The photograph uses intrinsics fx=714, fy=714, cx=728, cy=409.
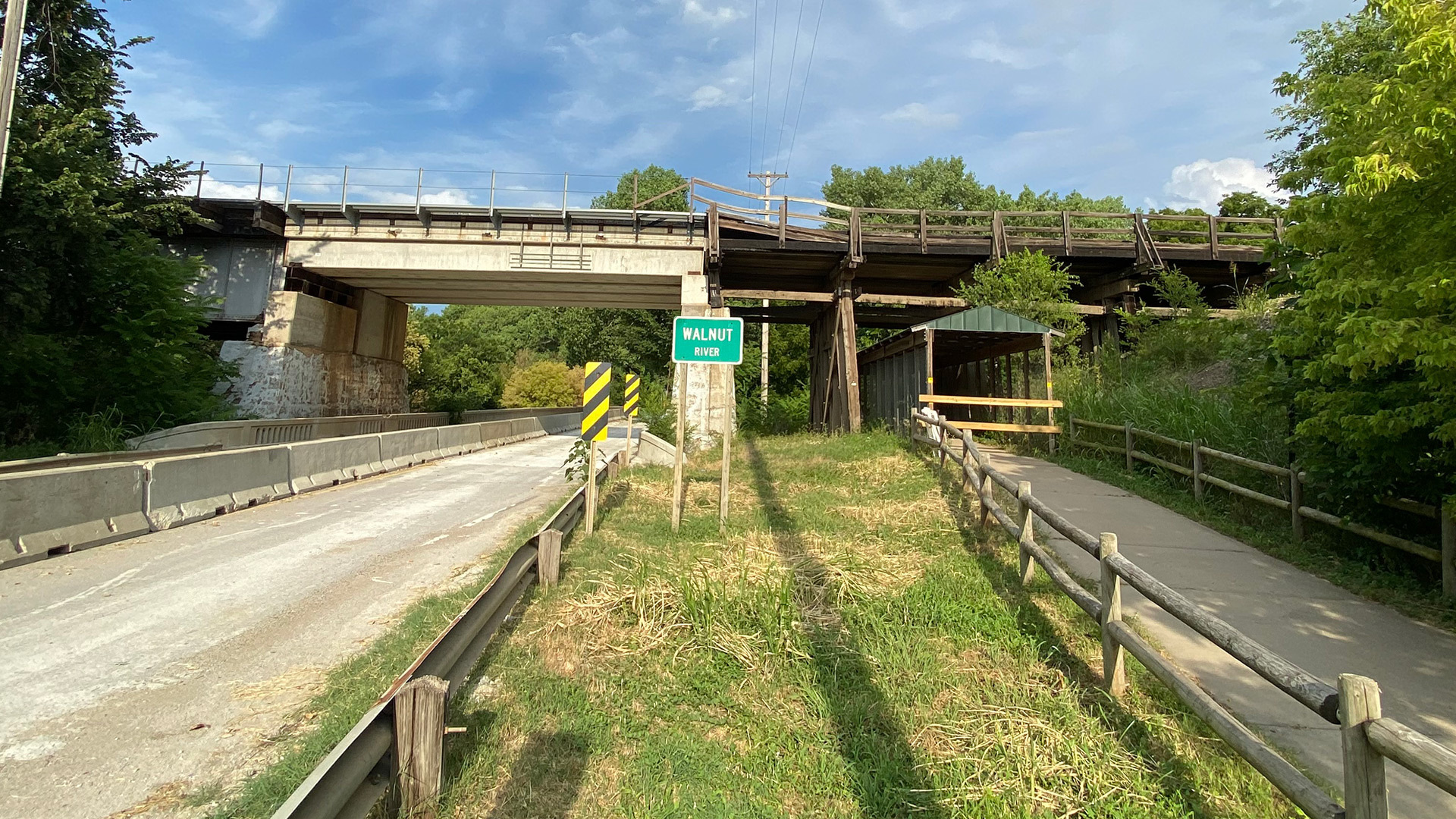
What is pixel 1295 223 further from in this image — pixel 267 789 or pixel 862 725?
pixel 267 789

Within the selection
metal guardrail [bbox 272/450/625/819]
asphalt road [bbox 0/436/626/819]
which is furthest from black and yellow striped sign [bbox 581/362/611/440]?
metal guardrail [bbox 272/450/625/819]

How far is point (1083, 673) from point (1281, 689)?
1478 millimetres

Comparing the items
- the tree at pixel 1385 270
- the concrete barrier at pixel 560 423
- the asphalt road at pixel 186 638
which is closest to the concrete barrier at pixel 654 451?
the asphalt road at pixel 186 638

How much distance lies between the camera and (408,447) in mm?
18031

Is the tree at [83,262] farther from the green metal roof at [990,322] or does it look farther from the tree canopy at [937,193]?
the tree canopy at [937,193]

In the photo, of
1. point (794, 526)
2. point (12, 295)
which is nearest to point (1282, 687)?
point (794, 526)

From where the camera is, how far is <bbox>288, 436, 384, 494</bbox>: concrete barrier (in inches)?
500

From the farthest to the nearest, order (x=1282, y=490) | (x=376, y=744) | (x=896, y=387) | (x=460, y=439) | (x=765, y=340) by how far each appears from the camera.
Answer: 1. (x=765, y=340)
2. (x=460, y=439)
3. (x=896, y=387)
4. (x=1282, y=490)
5. (x=376, y=744)

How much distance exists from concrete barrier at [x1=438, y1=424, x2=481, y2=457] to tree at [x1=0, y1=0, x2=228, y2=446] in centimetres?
568

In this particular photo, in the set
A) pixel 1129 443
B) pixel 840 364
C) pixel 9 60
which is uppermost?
pixel 9 60

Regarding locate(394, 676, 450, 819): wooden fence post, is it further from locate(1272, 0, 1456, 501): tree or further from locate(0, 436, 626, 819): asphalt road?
locate(1272, 0, 1456, 501): tree

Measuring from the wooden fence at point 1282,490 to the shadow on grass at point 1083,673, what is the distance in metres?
3.29

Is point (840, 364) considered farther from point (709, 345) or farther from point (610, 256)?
point (709, 345)

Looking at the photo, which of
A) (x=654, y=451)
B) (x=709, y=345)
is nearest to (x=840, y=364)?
(x=654, y=451)
